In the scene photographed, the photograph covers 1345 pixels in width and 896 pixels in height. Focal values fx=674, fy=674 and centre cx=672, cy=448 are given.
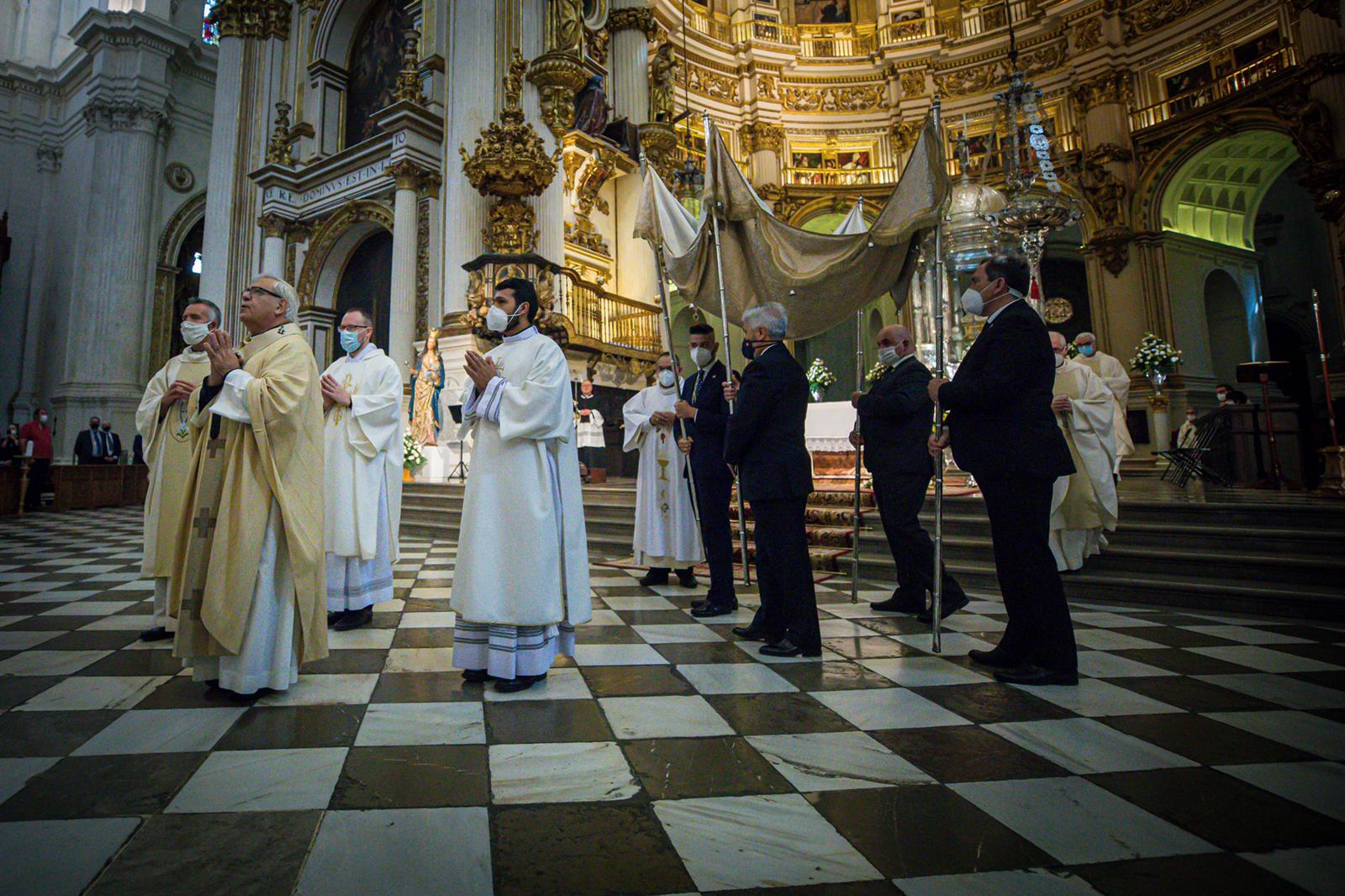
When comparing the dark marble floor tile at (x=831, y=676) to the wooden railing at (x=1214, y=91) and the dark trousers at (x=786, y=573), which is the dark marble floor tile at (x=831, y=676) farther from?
the wooden railing at (x=1214, y=91)

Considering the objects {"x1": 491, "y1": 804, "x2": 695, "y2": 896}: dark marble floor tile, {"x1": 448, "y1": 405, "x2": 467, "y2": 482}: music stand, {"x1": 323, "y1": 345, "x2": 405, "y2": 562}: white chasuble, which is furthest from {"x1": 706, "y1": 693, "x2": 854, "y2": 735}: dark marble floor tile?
{"x1": 448, "y1": 405, "x2": 467, "y2": 482}: music stand

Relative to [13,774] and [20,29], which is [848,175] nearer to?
[13,774]

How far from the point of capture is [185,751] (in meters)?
1.94

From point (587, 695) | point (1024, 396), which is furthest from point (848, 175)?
point (587, 695)

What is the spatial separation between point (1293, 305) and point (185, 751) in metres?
21.4

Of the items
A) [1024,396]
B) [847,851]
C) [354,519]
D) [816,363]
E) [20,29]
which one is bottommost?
[847,851]

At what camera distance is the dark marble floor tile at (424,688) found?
8.00ft

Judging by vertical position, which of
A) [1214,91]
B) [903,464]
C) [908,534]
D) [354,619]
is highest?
[1214,91]

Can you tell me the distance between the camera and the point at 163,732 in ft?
6.84

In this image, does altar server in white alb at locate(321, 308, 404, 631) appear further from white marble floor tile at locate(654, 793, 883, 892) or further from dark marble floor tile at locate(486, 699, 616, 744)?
white marble floor tile at locate(654, 793, 883, 892)

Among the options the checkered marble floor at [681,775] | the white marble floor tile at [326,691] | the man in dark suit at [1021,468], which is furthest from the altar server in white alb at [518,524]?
the man in dark suit at [1021,468]

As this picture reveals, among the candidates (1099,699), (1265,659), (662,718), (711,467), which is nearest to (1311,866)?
(1099,699)

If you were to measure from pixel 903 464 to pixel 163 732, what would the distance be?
3644 millimetres

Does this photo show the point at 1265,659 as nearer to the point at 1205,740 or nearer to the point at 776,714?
the point at 1205,740
